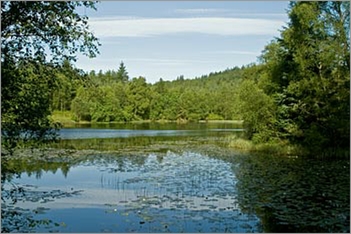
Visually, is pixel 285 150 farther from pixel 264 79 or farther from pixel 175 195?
pixel 175 195

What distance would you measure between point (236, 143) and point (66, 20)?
78.6ft

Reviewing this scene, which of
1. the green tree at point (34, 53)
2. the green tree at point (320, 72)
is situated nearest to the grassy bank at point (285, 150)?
the green tree at point (320, 72)

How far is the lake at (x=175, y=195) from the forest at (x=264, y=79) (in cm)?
134

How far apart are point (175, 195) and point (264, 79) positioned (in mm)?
21210

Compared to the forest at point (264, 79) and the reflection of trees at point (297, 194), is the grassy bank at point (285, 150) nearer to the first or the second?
the forest at point (264, 79)

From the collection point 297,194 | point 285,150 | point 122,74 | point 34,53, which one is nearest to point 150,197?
point 297,194

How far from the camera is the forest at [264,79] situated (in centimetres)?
813

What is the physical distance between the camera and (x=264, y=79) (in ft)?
108

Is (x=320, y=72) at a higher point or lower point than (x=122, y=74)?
lower

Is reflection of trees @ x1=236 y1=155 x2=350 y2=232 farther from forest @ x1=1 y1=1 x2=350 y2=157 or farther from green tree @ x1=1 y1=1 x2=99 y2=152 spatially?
green tree @ x1=1 y1=1 x2=99 y2=152

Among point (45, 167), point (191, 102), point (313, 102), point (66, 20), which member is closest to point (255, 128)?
point (313, 102)

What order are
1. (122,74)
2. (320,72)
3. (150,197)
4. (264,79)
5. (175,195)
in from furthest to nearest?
(122,74), (264,79), (320,72), (175,195), (150,197)

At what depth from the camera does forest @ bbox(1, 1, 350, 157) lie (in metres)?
8.13

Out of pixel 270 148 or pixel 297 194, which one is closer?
pixel 297 194
